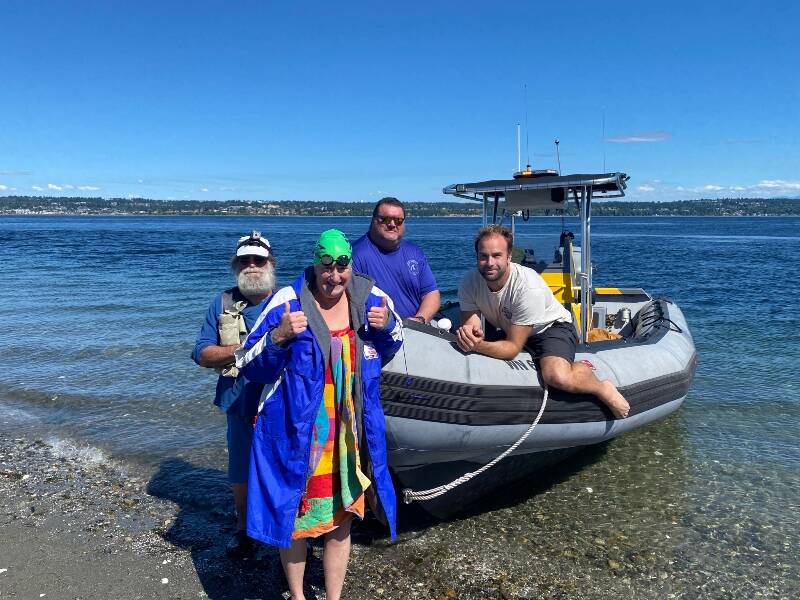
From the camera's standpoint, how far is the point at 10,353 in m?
9.67

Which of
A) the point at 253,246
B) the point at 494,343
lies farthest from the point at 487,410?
the point at 253,246

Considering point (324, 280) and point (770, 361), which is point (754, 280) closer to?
point (770, 361)

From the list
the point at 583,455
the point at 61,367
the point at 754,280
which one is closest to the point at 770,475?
the point at 583,455

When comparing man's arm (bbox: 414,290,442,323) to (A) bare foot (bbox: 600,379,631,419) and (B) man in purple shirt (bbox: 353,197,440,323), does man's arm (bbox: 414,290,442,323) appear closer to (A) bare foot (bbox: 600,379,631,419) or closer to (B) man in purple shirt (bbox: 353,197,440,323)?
(B) man in purple shirt (bbox: 353,197,440,323)

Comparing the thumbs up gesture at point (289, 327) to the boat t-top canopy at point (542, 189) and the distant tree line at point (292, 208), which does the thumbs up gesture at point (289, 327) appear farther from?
the distant tree line at point (292, 208)

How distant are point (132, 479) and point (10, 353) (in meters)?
5.60

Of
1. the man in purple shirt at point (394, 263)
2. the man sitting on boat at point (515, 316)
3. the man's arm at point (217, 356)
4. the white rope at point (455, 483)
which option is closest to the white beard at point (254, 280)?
the man's arm at point (217, 356)

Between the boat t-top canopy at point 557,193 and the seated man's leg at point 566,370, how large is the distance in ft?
7.03

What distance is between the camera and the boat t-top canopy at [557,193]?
6391mm

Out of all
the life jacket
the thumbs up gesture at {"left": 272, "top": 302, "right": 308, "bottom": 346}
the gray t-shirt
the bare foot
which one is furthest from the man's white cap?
the bare foot

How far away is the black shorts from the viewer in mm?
4270

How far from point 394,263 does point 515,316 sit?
2.99 ft

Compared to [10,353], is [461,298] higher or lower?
higher

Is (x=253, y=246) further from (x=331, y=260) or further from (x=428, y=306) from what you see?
(x=428, y=306)
